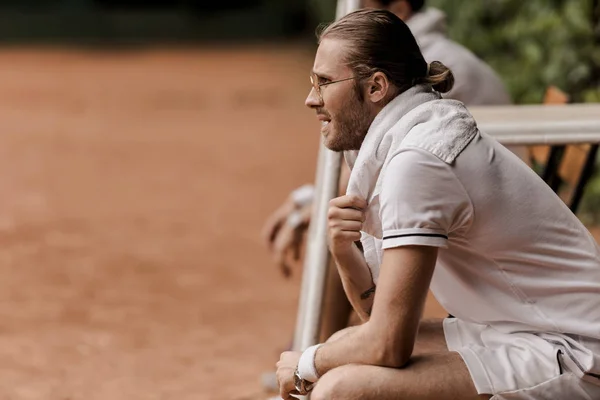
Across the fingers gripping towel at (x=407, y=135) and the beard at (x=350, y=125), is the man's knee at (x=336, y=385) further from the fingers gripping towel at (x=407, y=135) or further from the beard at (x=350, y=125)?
the beard at (x=350, y=125)

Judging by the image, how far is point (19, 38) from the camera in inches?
805

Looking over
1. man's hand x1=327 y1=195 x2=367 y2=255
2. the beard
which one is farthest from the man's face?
man's hand x1=327 y1=195 x2=367 y2=255

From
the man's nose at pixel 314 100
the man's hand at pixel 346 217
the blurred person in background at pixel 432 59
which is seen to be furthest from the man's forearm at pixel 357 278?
the blurred person in background at pixel 432 59

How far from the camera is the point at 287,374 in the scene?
2.68 meters

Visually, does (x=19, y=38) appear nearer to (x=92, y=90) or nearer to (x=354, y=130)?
(x=92, y=90)

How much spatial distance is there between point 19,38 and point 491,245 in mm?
19045

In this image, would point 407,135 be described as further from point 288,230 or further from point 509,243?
point 288,230

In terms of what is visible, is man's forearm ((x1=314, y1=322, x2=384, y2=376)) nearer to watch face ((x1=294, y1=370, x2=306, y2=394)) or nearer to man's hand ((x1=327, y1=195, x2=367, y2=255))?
watch face ((x1=294, y1=370, x2=306, y2=394))

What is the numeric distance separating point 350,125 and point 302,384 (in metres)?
0.62

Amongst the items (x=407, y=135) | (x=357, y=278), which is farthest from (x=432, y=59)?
(x=407, y=135)

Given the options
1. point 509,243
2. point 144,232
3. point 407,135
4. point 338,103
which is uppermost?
point 144,232

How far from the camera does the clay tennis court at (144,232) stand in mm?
5121

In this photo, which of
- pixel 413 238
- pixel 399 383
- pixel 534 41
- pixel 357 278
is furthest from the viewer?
pixel 534 41

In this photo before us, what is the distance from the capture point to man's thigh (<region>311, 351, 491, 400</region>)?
2.44 metres
